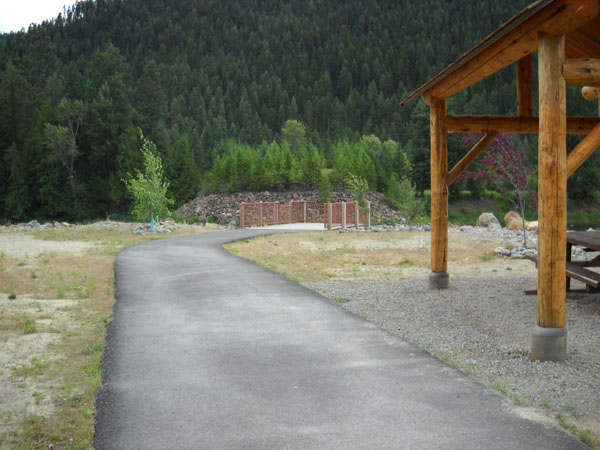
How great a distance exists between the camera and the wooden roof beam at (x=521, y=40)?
467 centimetres

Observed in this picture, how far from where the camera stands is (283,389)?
13.9 ft

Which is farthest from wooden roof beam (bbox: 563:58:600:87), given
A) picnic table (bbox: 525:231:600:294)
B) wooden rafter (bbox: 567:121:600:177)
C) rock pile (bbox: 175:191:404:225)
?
rock pile (bbox: 175:191:404:225)

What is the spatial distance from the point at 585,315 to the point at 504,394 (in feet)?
11.9

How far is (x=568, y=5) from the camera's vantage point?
4680mm

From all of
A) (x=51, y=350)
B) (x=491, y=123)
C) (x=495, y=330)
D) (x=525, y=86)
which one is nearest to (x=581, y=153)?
(x=495, y=330)

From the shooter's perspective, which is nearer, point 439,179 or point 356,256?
point 439,179

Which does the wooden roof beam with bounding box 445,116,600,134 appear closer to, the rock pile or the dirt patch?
the dirt patch

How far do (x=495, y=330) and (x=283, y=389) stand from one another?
3168 mm

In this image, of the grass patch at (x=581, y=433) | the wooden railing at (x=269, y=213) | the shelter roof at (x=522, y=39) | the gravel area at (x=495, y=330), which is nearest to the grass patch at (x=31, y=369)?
the gravel area at (x=495, y=330)

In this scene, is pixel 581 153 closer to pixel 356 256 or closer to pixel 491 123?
pixel 491 123

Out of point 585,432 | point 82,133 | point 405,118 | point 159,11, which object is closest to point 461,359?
point 585,432

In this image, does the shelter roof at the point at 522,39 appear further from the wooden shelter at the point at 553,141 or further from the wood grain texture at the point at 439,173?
the wood grain texture at the point at 439,173

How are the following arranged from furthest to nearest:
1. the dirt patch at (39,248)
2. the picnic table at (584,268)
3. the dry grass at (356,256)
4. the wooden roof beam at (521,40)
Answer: the dirt patch at (39,248) → the dry grass at (356,256) → the picnic table at (584,268) → the wooden roof beam at (521,40)

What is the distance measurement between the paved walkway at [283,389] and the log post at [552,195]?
1138 mm
